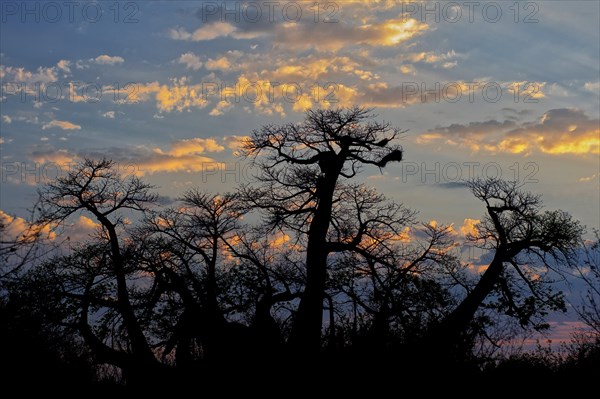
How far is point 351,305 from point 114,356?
10.7 m

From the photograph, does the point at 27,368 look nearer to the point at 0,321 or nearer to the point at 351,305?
the point at 0,321

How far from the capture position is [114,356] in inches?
972

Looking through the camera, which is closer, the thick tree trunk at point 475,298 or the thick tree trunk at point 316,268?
the thick tree trunk at point 316,268

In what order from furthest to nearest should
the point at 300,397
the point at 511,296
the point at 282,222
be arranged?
the point at 511,296
the point at 282,222
the point at 300,397

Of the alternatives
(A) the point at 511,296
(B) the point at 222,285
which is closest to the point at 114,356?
(B) the point at 222,285

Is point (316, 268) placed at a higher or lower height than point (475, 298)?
higher

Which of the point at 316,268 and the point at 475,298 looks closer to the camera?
the point at 316,268

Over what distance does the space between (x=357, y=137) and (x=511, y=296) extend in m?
10.2

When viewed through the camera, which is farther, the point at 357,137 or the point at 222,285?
the point at 222,285

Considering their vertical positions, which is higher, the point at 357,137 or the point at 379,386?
the point at 357,137

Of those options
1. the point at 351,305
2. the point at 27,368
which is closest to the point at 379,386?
the point at 27,368

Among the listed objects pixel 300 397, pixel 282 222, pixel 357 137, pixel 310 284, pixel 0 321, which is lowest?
pixel 300 397

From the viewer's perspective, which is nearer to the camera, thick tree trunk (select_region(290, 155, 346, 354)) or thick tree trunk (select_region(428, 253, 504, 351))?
thick tree trunk (select_region(290, 155, 346, 354))

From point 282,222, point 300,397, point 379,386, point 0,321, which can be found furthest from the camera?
point 282,222
